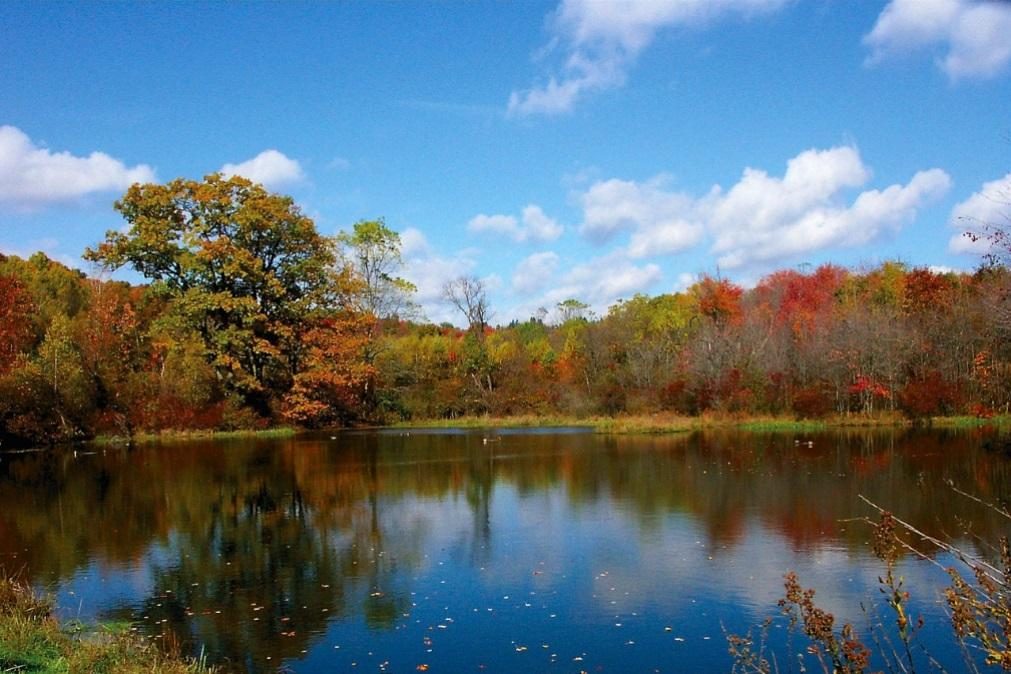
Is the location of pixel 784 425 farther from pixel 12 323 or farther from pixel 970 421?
pixel 12 323

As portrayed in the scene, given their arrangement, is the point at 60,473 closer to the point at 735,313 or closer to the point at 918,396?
the point at 918,396

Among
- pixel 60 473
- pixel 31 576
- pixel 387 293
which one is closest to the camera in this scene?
pixel 31 576

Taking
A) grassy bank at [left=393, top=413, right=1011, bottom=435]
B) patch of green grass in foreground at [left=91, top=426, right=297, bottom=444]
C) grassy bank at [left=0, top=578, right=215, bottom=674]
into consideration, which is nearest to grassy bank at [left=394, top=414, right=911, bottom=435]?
grassy bank at [left=393, top=413, right=1011, bottom=435]

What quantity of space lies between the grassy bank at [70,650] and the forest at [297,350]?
1085 inches

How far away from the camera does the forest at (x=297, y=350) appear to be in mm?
36594

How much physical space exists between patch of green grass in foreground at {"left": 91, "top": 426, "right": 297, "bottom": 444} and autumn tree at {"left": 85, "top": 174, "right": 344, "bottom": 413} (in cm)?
219

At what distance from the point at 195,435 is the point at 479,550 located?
2840 centimetres

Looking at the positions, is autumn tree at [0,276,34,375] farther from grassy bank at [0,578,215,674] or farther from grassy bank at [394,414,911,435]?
grassy bank at [0,578,215,674]

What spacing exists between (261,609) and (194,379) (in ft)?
102

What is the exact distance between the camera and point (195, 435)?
124 ft

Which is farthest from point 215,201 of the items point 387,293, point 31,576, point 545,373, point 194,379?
point 31,576

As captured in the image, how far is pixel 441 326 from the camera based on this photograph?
238ft

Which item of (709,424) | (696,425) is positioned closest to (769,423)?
(709,424)

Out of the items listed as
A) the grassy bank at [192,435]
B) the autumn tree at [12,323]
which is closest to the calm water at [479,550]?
the autumn tree at [12,323]
